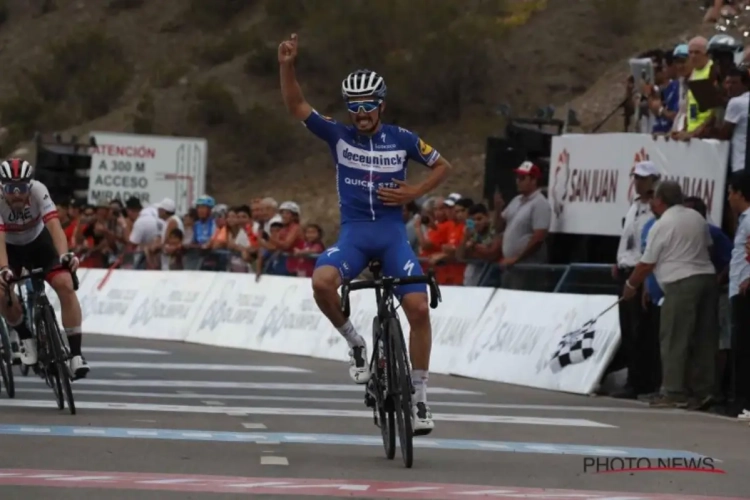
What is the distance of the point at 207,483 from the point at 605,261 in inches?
482

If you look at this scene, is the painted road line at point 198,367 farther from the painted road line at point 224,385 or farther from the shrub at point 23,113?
the shrub at point 23,113

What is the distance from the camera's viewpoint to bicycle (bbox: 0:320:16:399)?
15617 millimetres

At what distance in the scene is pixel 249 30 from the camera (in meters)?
65.0

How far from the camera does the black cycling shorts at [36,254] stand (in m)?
14.8

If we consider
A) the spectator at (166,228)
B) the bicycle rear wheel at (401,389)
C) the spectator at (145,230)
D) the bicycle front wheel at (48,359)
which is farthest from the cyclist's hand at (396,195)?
the spectator at (145,230)

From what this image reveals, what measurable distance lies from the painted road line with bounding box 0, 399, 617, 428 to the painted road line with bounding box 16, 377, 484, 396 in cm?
237

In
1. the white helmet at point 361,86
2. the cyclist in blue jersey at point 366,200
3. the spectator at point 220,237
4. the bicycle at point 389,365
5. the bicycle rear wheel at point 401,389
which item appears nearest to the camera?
the bicycle rear wheel at point 401,389

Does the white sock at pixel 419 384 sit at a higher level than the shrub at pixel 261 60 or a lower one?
lower

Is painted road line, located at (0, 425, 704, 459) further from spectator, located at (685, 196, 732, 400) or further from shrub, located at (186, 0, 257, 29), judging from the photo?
shrub, located at (186, 0, 257, 29)

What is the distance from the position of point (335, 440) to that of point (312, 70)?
47.7 meters

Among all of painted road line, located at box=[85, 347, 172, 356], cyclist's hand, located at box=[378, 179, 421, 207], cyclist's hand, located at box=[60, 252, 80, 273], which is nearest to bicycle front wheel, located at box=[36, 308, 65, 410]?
cyclist's hand, located at box=[60, 252, 80, 273]

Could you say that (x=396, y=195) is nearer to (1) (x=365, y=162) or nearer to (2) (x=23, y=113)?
(1) (x=365, y=162)

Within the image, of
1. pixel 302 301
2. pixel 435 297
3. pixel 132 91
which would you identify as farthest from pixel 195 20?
pixel 435 297

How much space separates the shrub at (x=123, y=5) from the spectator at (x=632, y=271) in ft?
193
